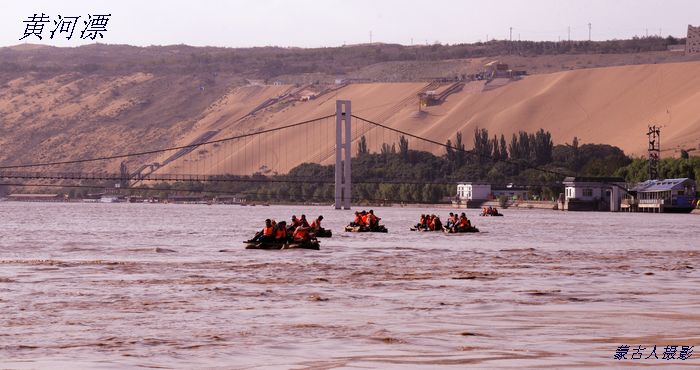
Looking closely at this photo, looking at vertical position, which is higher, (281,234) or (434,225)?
(281,234)

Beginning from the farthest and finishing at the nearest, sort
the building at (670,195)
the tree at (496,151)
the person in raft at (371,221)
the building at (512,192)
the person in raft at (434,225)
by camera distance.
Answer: the tree at (496,151)
the building at (512,192)
the building at (670,195)
the person in raft at (434,225)
the person in raft at (371,221)

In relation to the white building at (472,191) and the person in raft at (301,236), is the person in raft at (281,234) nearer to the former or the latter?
the person in raft at (301,236)

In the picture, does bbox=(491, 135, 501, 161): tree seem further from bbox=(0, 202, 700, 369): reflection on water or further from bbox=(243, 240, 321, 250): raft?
bbox=(0, 202, 700, 369): reflection on water

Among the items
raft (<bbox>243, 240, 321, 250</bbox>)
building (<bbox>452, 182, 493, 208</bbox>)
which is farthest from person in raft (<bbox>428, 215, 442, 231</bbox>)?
building (<bbox>452, 182, 493, 208</bbox>)

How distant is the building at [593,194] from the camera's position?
157 m

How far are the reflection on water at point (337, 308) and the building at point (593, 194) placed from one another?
107 meters

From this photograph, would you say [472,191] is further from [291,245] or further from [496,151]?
[291,245]

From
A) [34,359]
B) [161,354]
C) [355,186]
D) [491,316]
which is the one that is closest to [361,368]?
[161,354]

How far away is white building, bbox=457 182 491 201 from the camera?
593 ft

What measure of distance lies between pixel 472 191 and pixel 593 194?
82.1 feet

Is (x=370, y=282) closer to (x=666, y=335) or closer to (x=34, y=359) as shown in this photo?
(x=666, y=335)

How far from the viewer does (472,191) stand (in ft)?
594

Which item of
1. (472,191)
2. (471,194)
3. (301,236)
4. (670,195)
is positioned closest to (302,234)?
(301,236)

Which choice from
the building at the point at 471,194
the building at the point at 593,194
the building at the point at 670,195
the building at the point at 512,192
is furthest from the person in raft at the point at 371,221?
the building at the point at 512,192
